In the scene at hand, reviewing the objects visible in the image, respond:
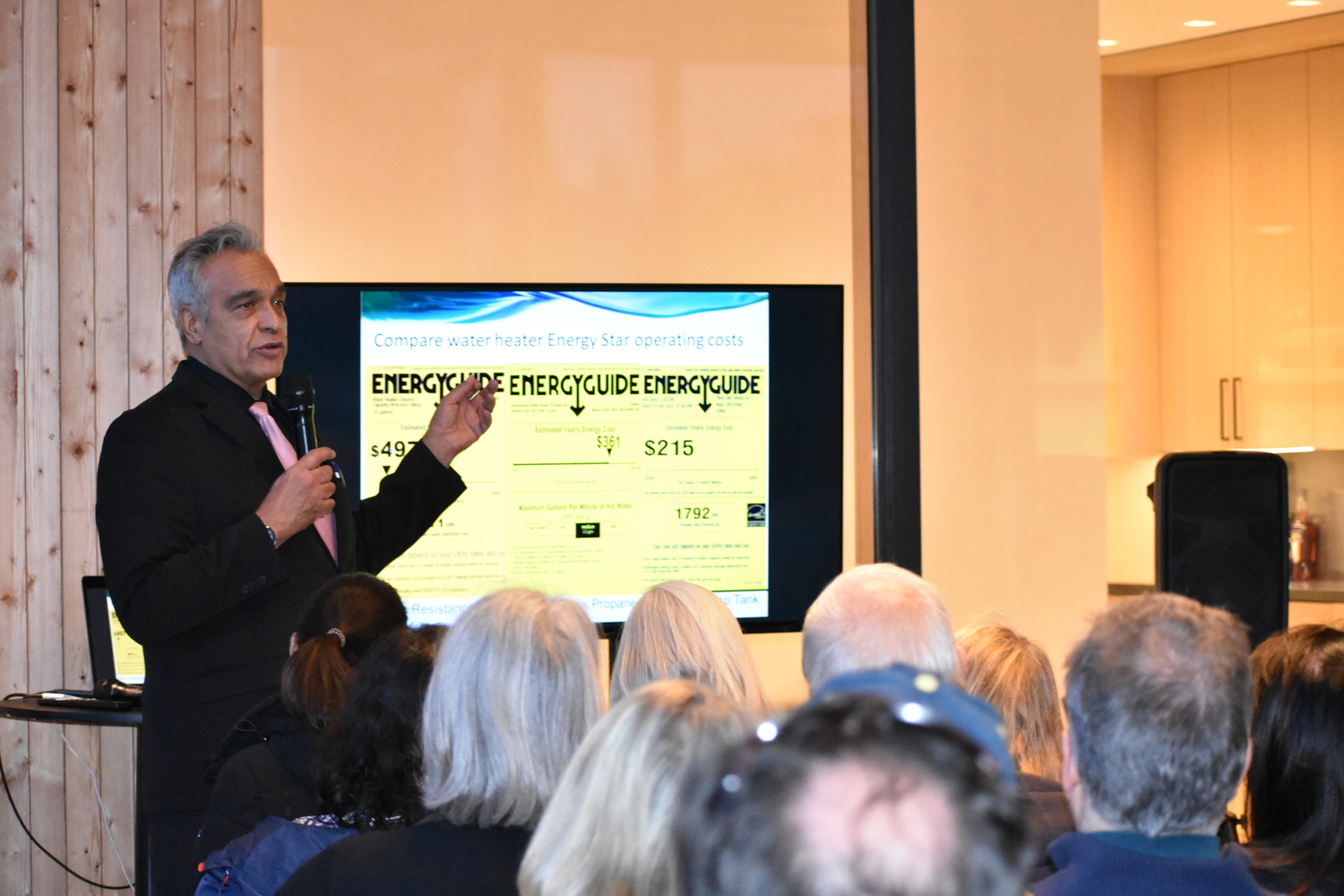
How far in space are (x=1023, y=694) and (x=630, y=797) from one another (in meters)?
1.18

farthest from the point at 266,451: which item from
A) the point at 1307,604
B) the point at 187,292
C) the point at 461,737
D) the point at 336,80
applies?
the point at 1307,604

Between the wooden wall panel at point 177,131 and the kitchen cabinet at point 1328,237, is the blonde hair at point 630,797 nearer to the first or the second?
the wooden wall panel at point 177,131

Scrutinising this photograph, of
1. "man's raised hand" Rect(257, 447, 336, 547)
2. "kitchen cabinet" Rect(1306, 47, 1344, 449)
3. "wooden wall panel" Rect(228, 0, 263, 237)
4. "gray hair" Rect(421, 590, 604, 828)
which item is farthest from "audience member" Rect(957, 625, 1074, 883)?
"kitchen cabinet" Rect(1306, 47, 1344, 449)

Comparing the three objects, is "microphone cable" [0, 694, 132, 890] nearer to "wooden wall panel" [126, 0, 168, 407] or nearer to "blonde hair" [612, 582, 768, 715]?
"wooden wall panel" [126, 0, 168, 407]

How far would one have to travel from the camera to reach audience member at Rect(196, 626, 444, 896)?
1704 mm

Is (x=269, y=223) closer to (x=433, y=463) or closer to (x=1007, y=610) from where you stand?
(x=433, y=463)

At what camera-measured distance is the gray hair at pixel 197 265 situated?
254cm

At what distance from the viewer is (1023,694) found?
6.81 feet

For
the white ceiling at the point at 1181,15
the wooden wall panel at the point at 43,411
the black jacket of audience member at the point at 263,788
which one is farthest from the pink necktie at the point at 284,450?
the white ceiling at the point at 1181,15

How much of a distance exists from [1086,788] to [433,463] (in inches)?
72.7

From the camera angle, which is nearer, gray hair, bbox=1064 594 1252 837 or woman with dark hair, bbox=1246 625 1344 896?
gray hair, bbox=1064 594 1252 837

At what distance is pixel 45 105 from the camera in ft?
12.2

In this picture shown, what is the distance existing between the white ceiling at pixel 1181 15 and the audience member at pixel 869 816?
5.17m

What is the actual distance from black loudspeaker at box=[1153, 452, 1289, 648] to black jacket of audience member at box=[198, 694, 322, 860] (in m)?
2.14
